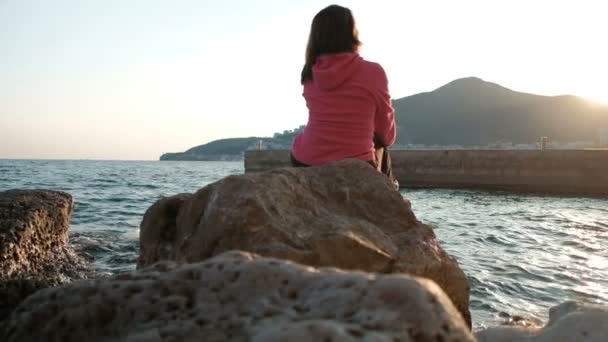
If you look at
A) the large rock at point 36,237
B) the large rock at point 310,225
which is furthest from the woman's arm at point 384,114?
the large rock at point 36,237

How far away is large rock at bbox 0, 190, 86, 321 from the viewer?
13.4 ft

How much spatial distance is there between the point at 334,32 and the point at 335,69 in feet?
0.84

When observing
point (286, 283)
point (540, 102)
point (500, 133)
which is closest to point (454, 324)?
point (286, 283)

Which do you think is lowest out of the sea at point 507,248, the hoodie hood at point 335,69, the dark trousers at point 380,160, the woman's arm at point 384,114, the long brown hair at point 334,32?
the sea at point 507,248

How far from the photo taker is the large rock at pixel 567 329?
2586 millimetres

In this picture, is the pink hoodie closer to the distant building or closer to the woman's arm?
the woman's arm

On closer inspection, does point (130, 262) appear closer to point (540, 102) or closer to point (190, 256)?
point (190, 256)

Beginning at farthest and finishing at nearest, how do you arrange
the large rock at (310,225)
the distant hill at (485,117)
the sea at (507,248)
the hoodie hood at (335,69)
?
the distant hill at (485,117)
the sea at (507,248)
the hoodie hood at (335,69)
the large rock at (310,225)

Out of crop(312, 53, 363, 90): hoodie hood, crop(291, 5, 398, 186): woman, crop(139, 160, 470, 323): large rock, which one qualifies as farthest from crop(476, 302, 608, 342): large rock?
crop(312, 53, 363, 90): hoodie hood

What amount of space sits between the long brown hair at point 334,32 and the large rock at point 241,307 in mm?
2423

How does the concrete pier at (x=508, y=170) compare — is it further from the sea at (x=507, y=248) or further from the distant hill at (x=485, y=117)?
the distant hill at (x=485, y=117)

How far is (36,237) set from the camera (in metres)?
4.65

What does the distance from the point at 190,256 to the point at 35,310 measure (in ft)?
3.81

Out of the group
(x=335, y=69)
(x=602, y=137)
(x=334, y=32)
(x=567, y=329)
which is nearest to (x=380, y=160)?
(x=335, y=69)
